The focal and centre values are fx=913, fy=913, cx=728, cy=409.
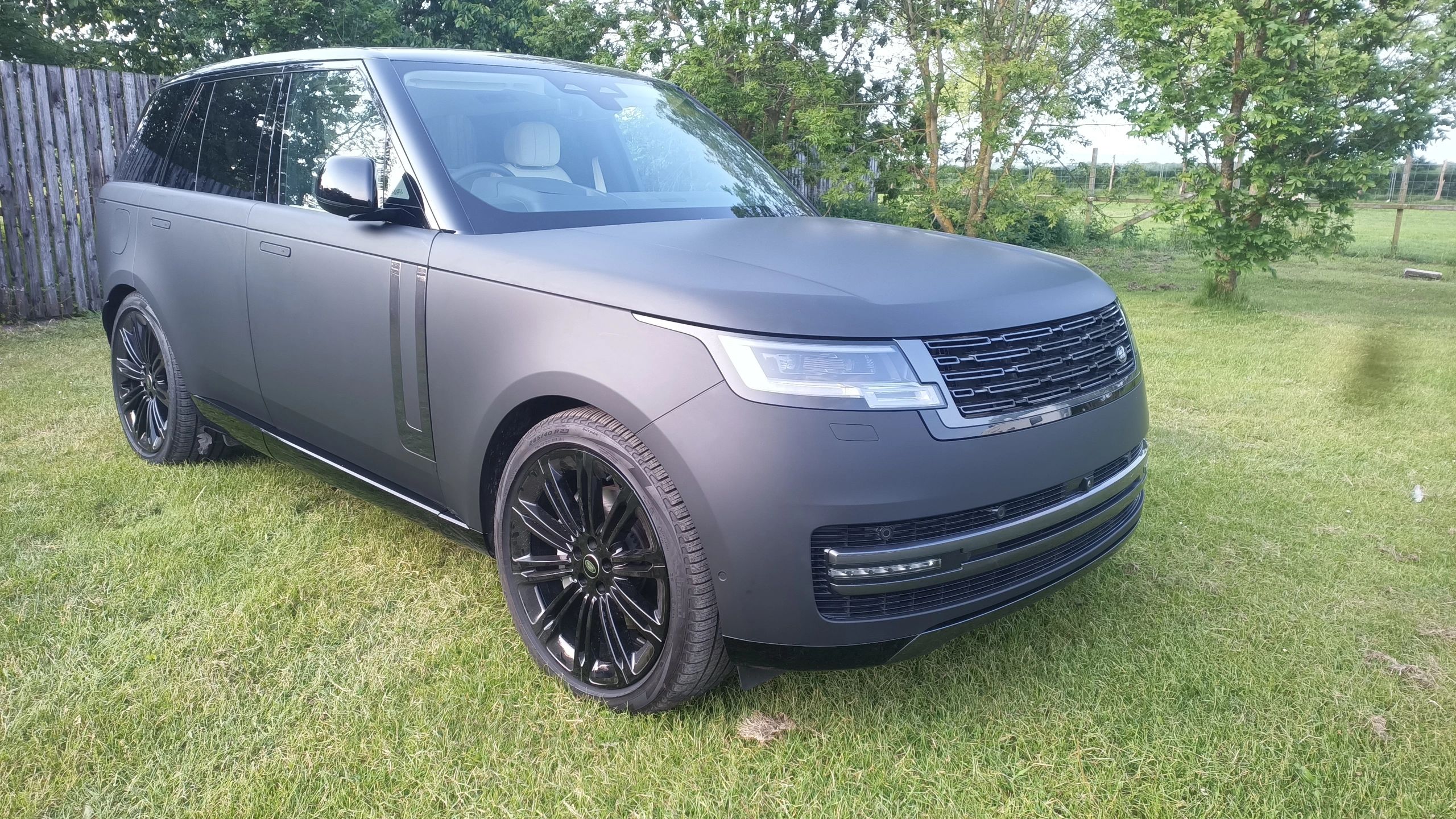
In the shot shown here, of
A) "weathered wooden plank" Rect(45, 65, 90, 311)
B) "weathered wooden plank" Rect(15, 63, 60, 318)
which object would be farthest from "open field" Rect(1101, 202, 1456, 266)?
"weathered wooden plank" Rect(15, 63, 60, 318)

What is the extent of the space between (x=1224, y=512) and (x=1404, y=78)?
687 centimetres

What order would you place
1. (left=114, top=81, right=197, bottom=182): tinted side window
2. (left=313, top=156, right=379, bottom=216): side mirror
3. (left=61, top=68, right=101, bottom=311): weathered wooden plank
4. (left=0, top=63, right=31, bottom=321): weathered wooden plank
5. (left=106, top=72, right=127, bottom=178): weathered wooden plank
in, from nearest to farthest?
(left=313, top=156, right=379, bottom=216): side mirror → (left=114, top=81, right=197, bottom=182): tinted side window → (left=0, top=63, right=31, bottom=321): weathered wooden plank → (left=61, top=68, right=101, bottom=311): weathered wooden plank → (left=106, top=72, right=127, bottom=178): weathered wooden plank

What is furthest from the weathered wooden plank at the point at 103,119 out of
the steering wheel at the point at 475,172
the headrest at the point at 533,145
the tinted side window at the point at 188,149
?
the steering wheel at the point at 475,172

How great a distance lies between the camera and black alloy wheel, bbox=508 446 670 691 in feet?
7.32

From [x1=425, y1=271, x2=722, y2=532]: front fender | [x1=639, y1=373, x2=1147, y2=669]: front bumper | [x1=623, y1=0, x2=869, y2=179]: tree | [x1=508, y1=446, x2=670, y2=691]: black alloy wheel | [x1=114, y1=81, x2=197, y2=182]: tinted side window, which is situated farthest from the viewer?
[x1=623, y1=0, x2=869, y2=179]: tree

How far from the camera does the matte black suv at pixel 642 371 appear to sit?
199cm

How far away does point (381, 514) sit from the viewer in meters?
3.69

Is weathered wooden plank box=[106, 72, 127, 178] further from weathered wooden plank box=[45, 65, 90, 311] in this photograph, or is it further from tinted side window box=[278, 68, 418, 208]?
tinted side window box=[278, 68, 418, 208]

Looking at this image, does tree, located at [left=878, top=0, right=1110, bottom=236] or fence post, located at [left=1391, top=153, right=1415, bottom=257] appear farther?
fence post, located at [left=1391, top=153, right=1415, bottom=257]

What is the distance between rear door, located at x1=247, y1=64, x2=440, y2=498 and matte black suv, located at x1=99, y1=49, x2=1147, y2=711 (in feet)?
0.04

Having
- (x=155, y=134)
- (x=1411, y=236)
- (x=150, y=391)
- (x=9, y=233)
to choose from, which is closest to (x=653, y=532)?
(x=150, y=391)

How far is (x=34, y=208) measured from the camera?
7.85 meters

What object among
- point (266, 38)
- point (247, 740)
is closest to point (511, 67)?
point (247, 740)

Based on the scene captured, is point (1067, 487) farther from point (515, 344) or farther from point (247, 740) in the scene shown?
point (247, 740)
